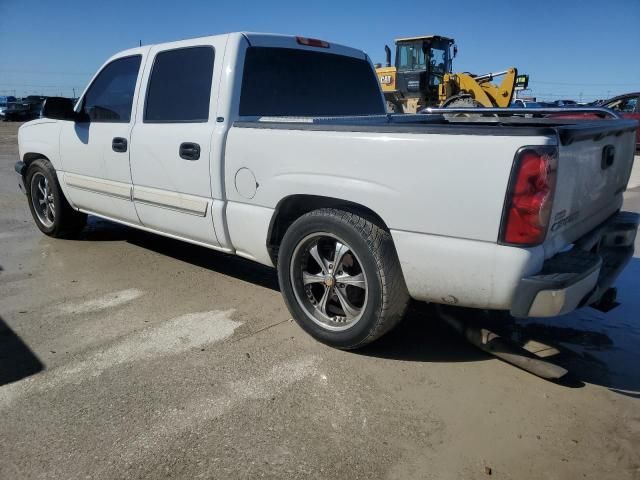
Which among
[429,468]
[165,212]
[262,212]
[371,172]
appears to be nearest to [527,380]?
[429,468]

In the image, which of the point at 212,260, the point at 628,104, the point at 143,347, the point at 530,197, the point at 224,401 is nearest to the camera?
the point at 530,197

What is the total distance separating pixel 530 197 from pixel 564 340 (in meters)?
1.57

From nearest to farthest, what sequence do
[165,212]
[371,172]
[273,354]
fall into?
[371,172] < [273,354] < [165,212]

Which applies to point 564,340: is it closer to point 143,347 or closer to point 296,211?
point 296,211

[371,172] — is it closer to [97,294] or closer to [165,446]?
[165,446]

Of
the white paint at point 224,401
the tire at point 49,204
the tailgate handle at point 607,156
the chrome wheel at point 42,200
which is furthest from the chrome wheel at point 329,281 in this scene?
the chrome wheel at point 42,200

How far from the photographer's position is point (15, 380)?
3.01m

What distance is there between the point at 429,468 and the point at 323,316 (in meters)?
1.30

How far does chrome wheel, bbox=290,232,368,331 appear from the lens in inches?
129

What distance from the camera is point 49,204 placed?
592cm

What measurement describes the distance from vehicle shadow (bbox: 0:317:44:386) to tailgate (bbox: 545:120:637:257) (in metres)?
2.95

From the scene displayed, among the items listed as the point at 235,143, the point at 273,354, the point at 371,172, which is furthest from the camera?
the point at 235,143

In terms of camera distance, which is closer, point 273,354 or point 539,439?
point 539,439

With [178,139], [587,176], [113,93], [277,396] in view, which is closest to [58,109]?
[113,93]
